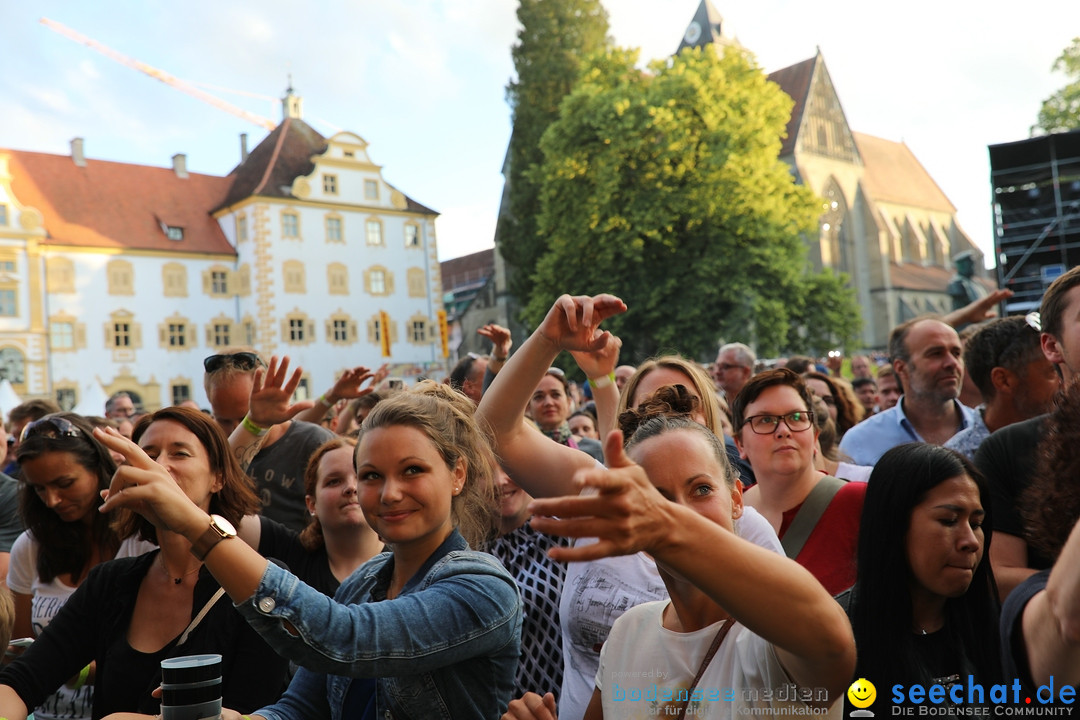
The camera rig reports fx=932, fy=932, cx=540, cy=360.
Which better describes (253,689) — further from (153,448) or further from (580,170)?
(580,170)

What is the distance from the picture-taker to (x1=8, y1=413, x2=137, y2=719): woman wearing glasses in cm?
371

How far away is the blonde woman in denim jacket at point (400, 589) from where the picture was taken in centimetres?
187

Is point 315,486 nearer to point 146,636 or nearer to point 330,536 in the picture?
point 330,536

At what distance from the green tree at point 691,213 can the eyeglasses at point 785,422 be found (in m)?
24.3

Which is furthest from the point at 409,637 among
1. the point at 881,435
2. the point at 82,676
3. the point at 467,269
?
the point at 467,269

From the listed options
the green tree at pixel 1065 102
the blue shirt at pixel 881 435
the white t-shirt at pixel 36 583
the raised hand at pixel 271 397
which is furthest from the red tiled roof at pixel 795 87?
the white t-shirt at pixel 36 583

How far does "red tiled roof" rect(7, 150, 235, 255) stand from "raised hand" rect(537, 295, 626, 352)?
47.4 meters

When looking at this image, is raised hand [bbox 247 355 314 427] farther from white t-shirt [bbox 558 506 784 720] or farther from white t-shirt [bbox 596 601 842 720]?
white t-shirt [bbox 596 601 842 720]

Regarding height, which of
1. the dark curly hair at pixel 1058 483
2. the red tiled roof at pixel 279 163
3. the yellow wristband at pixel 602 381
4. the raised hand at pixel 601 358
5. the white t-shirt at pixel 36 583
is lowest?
the white t-shirt at pixel 36 583

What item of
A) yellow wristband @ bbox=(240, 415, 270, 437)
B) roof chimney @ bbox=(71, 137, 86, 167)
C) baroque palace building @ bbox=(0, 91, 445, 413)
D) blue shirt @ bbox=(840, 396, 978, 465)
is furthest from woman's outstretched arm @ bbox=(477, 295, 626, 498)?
roof chimney @ bbox=(71, 137, 86, 167)

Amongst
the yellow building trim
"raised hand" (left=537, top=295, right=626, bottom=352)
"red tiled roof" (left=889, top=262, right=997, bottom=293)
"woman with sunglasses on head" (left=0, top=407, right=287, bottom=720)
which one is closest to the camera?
"woman with sunglasses on head" (left=0, top=407, right=287, bottom=720)

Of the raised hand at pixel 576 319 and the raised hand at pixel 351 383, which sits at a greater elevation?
the raised hand at pixel 576 319

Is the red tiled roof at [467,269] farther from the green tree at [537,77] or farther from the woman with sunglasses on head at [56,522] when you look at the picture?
the woman with sunglasses on head at [56,522]

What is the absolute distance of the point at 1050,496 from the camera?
2.01 meters
